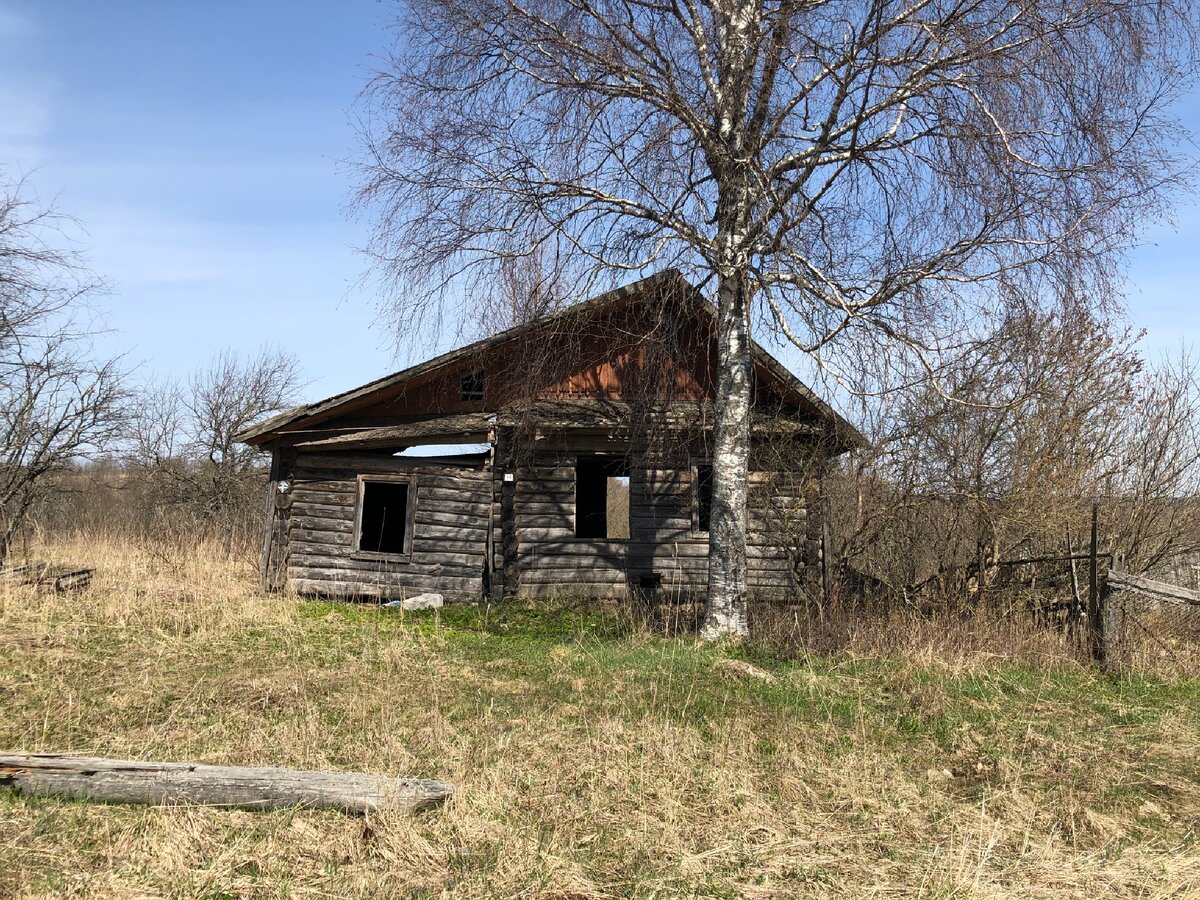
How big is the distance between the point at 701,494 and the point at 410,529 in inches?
213

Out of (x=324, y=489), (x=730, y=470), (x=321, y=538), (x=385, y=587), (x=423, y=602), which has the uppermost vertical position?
(x=730, y=470)

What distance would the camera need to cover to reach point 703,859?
4.46 m

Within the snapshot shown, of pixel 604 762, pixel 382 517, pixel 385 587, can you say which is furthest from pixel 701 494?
pixel 604 762

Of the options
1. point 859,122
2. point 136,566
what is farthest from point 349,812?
point 136,566

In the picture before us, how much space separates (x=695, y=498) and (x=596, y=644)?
17.7 ft

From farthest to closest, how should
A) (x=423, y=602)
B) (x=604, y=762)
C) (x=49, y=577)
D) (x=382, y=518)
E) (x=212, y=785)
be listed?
(x=382, y=518), (x=423, y=602), (x=49, y=577), (x=604, y=762), (x=212, y=785)

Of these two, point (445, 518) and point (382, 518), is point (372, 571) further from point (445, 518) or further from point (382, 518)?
point (382, 518)

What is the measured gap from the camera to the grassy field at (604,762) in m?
4.27

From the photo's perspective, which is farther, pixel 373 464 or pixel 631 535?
pixel 373 464

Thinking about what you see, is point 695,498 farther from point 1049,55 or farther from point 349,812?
point 349,812

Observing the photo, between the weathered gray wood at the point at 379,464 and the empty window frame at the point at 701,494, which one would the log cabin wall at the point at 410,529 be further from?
the empty window frame at the point at 701,494

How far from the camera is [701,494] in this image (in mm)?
17000

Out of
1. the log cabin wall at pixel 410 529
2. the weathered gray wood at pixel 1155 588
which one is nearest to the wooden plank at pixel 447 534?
the log cabin wall at pixel 410 529

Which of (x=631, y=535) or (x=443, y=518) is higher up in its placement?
(x=443, y=518)
